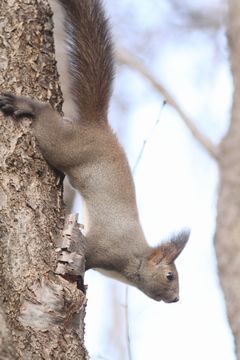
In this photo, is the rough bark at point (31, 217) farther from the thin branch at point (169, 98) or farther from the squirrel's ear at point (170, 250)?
the thin branch at point (169, 98)

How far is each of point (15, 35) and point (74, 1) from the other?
574mm

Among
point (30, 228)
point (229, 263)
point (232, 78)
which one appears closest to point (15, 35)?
point (30, 228)

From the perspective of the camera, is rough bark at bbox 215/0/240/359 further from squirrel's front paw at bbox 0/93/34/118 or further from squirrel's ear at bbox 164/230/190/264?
squirrel's front paw at bbox 0/93/34/118

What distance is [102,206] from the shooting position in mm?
3641

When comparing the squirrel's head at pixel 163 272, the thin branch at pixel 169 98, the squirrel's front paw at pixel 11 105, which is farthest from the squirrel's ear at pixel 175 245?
the thin branch at pixel 169 98

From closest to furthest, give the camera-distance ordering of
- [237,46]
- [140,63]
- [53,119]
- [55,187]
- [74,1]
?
[55,187], [53,119], [74,1], [237,46], [140,63]

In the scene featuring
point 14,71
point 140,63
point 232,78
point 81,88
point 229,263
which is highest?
point 14,71

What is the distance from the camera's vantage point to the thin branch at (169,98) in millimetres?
6441

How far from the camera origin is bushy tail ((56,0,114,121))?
3611 mm

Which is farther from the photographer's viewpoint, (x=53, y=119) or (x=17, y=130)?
(x=53, y=119)

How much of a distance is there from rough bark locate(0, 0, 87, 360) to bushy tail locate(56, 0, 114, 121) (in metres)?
0.35

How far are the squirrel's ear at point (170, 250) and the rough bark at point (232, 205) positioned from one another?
2.29 ft

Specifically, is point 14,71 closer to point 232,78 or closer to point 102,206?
point 102,206

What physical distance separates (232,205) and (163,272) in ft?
3.39
